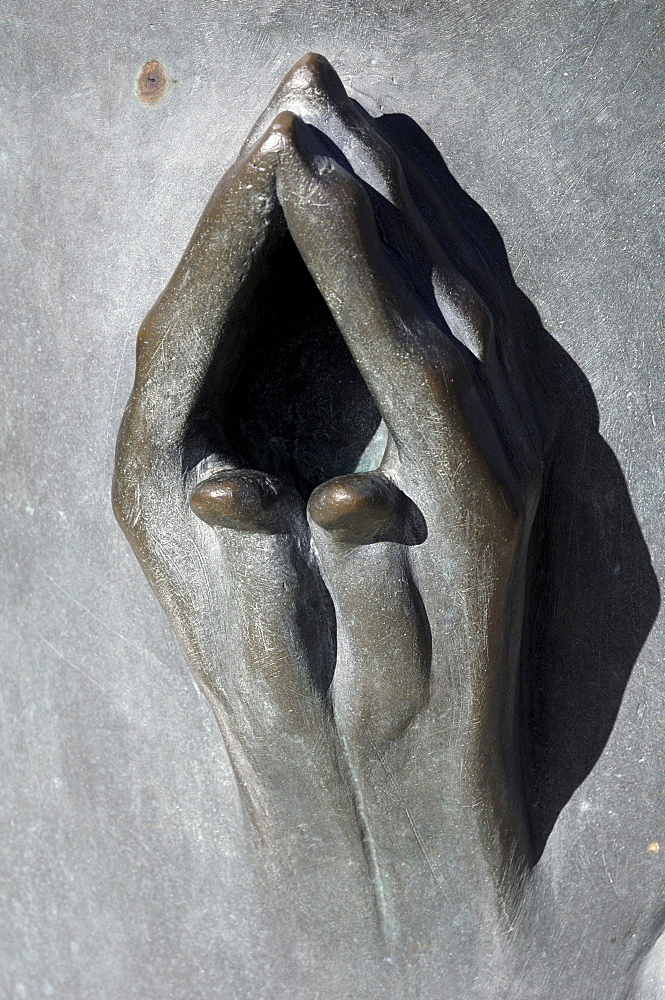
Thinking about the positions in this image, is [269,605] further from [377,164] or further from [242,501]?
[377,164]

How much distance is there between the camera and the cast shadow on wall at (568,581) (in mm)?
622

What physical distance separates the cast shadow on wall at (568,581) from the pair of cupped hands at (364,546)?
0.6 inches

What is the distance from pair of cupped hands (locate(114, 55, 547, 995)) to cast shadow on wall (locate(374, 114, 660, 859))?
0.02 meters

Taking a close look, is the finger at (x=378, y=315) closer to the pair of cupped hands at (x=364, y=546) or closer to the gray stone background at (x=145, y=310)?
the pair of cupped hands at (x=364, y=546)

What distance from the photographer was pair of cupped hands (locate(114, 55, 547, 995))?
1.69 ft

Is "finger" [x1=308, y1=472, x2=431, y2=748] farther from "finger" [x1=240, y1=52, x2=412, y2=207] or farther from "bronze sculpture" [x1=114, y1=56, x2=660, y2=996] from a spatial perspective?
"finger" [x1=240, y1=52, x2=412, y2=207]

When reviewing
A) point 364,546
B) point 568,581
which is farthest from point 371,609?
point 568,581

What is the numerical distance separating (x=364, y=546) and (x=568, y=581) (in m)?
0.16

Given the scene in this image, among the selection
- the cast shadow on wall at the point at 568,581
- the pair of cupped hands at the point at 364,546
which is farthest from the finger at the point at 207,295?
the cast shadow on wall at the point at 568,581

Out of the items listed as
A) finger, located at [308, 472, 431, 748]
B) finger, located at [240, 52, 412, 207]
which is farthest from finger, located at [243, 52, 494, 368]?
finger, located at [308, 472, 431, 748]

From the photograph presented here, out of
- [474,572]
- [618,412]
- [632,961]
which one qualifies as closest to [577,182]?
[618,412]

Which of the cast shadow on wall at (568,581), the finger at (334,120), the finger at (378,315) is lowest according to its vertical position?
the cast shadow on wall at (568,581)

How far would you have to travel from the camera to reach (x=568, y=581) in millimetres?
634

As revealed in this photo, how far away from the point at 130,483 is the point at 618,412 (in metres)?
0.30
